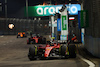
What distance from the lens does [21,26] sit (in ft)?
216

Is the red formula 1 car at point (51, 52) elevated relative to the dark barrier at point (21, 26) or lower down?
lower down

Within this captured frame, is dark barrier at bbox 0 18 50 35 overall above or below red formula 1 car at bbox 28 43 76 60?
above

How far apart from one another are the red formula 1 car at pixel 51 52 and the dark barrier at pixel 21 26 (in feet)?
171

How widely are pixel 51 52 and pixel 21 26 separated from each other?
2105 inches

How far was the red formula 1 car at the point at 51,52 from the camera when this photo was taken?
1227cm

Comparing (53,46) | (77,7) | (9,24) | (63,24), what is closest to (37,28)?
(9,24)

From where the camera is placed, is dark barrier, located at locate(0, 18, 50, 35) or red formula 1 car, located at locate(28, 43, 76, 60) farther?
dark barrier, located at locate(0, 18, 50, 35)

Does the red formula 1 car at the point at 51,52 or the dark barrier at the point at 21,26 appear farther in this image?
the dark barrier at the point at 21,26

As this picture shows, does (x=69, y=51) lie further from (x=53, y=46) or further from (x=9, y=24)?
(x=9, y=24)

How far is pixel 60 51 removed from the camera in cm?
1254

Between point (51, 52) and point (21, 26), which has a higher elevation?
point (21, 26)

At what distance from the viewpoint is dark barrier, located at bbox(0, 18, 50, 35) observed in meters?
64.5

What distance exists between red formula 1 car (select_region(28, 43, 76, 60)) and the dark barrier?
171ft

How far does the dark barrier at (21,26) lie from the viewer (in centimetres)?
6450
